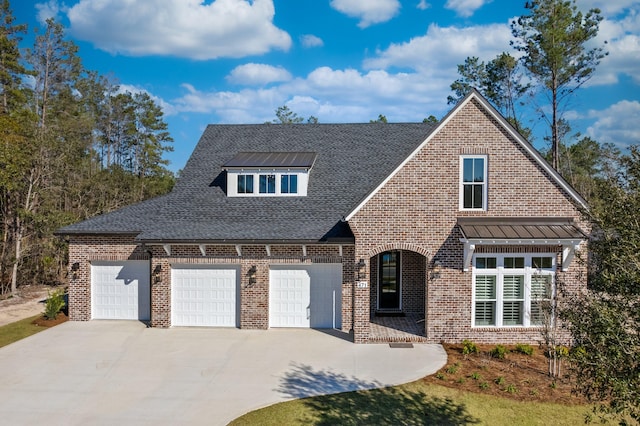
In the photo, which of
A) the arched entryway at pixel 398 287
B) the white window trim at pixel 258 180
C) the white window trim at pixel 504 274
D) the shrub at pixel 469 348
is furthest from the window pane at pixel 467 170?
the white window trim at pixel 258 180

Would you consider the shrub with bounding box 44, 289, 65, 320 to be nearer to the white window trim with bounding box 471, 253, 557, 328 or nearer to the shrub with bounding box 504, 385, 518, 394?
the white window trim with bounding box 471, 253, 557, 328

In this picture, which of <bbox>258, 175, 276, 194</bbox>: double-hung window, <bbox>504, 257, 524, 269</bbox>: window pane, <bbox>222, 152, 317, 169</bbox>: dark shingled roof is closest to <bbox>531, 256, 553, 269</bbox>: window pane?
<bbox>504, 257, 524, 269</bbox>: window pane

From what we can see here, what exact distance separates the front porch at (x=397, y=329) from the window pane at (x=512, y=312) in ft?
9.15

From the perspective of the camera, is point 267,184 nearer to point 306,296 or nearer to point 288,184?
point 288,184

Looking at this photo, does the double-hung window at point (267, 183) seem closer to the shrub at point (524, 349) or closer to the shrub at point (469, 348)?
the shrub at point (469, 348)

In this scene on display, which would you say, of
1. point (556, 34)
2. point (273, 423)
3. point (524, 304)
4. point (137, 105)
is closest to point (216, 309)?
point (273, 423)

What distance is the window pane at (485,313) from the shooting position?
13883mm

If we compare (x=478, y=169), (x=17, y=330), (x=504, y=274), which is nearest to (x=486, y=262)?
(x=504, y=274)

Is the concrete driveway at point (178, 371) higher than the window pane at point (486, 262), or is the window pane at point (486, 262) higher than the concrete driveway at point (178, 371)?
the window pane at point (486, 262)

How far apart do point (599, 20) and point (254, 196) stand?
27314mm

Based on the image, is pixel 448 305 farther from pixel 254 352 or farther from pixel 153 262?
pixel 153 262

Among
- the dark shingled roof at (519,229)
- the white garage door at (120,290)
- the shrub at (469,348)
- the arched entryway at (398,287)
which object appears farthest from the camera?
the arched entryway at (398,287)

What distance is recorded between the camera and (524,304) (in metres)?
13.8

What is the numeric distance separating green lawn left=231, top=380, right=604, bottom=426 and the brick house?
336cm
